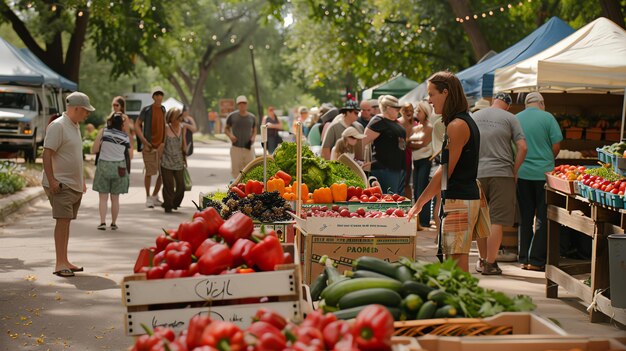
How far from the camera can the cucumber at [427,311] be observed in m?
4.66

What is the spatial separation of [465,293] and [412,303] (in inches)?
12.3

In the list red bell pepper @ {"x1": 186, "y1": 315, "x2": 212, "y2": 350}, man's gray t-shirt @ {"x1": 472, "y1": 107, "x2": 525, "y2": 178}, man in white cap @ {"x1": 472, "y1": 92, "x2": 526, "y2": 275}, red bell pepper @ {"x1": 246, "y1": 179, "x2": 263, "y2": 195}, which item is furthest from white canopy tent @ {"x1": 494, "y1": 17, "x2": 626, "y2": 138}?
red bell pepper @ {"x1": 186, "y1": 315, "x2": 212, "y2": 350}

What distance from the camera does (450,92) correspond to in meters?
7.21

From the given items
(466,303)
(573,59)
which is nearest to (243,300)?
(466,303)

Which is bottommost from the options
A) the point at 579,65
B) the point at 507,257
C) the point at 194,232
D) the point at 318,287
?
the point at 507,257

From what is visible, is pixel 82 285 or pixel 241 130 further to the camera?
pixel 241 130

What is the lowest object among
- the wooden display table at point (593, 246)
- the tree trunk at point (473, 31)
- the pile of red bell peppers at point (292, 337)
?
the wooden display table at point (593, 246)

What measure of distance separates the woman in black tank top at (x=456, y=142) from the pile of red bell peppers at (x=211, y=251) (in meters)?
2.17

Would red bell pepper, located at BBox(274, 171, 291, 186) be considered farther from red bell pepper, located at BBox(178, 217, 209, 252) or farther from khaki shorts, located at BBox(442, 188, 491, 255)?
red bell pepper, located at BBox(178, 217, 209, 252)

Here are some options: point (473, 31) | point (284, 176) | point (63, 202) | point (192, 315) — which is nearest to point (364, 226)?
point (284, 176)

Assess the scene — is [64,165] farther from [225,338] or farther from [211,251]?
[225,338]

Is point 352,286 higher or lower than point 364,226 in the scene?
higher

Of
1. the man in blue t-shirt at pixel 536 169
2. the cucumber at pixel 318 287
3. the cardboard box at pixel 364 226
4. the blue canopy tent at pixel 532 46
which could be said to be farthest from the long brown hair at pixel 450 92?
the blue canopy tent at pixel 532 46

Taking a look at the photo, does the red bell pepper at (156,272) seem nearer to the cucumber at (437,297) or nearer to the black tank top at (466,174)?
the cucumber at (437,297)
